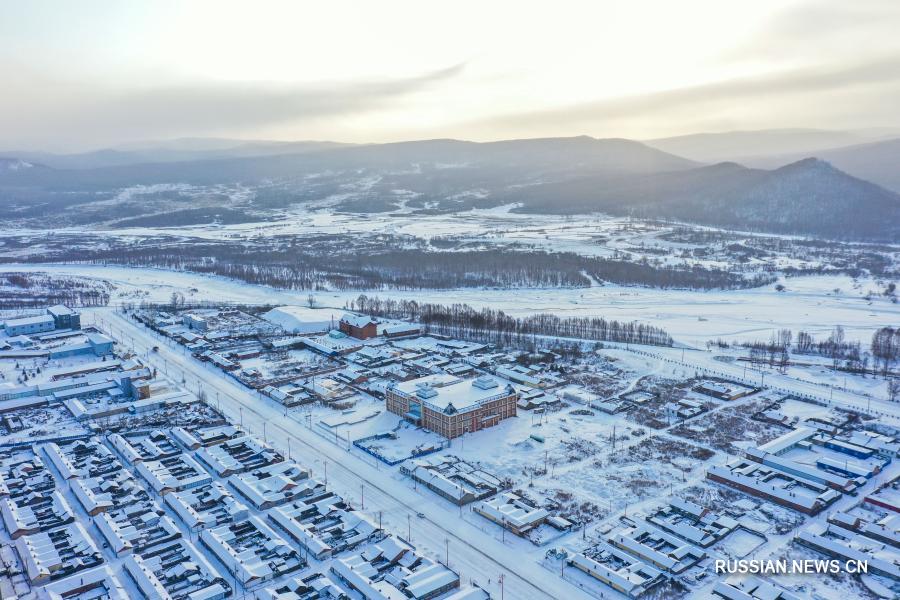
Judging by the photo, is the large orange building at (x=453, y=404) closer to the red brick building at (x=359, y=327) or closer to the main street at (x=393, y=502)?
the main street at (x=393, y=502)

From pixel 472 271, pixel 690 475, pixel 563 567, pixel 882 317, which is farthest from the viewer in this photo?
pixel 472 271

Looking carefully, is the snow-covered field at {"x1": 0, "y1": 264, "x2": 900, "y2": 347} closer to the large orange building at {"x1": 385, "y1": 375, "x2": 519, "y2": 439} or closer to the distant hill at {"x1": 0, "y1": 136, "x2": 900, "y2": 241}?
the large orange building at {"x1": 385, "y1": 375, "x2": 519, "y2": 439}

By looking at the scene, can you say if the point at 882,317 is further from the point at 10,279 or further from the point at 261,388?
the point at 10,279

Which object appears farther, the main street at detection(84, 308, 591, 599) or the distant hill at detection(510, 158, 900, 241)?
the distant hill at detection(510, 158, 900, 241)

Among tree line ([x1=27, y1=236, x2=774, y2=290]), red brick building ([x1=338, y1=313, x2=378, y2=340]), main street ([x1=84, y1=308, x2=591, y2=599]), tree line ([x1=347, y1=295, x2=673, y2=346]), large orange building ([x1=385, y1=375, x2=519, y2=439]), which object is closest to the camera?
main street ([x1=84, y1=308, x2=591, y2=599])

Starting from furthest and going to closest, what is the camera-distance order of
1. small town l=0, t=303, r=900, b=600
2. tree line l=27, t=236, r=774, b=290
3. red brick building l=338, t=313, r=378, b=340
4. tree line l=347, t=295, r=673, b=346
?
tree line l=27, t=236, r=774, b=290, tree line l=347, t=295, r=673, b=346, red brick building l=338, t=313, r=378, b=340, small town l=0, t=303, r=900, b=600

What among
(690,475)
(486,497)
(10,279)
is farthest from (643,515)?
(10,279)

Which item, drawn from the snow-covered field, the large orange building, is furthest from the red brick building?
the large orange building

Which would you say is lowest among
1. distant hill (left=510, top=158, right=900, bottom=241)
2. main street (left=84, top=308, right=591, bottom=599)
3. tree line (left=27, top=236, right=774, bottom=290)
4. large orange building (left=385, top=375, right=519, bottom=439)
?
main street (left=84, top=308, right=591, bottom=599)
